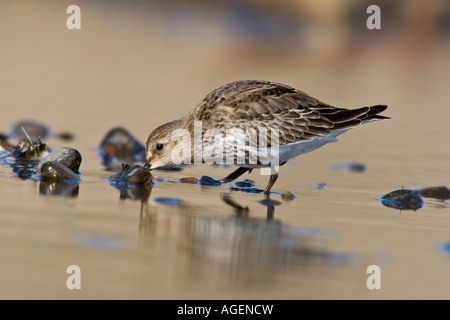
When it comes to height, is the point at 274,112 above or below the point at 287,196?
above

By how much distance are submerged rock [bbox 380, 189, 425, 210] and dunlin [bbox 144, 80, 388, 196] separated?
108 cm

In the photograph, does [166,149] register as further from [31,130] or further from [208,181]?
[31,130]

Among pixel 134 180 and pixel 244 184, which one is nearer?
pixel 134 180

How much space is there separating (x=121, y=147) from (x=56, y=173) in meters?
2.26

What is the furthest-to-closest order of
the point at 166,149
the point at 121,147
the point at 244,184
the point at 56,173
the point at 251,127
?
the point at 121,147, the point at 244,184, the point at 166,149, the point at 251,127, the point at 56,173

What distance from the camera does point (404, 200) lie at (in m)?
8.49

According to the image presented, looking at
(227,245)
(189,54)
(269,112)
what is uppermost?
(189,54)

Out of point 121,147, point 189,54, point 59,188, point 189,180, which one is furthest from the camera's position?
point 189,54

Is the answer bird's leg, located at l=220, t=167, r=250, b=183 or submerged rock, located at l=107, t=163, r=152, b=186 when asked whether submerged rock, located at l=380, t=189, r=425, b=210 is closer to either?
bird's leg, located at l=220, t=167, r=250, b=183

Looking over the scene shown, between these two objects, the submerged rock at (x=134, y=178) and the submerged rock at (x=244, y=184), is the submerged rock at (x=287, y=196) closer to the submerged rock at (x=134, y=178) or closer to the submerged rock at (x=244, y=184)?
the submerged rock at (x=244, y=184)

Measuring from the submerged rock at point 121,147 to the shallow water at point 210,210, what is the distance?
344mm

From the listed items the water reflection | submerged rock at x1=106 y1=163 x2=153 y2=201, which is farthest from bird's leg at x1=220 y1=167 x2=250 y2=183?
the water reflection

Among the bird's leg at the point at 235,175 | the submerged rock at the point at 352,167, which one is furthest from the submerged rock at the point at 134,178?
the submerged rock at the point at 352,167

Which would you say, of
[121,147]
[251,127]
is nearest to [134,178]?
[251,127]
